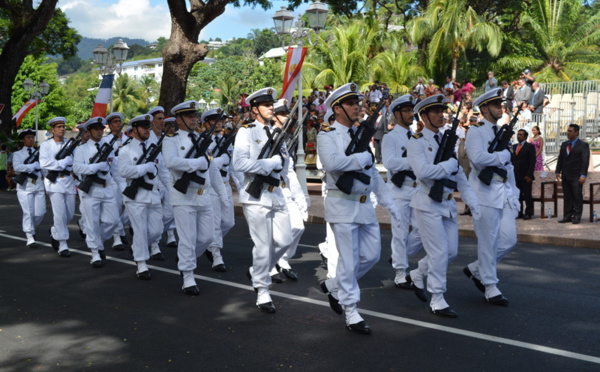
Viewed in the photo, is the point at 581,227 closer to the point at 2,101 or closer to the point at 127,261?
the point at 127,261

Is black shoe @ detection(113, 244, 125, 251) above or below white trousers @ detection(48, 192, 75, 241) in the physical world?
below

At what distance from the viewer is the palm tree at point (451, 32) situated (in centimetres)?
3691

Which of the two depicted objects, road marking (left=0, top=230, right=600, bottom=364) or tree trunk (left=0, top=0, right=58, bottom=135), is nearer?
road marking (left=0, top=230, right=600, bottom=364)

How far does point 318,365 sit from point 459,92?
65.0 ft

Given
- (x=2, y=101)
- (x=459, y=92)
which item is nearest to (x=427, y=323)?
(x=459, y=92)

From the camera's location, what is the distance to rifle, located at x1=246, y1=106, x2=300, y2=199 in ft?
25.8

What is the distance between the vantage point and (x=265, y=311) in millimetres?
7770

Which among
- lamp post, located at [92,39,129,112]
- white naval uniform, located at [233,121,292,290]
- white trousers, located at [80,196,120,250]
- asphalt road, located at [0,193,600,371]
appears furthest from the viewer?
lamp post, located at [92,39,129,112]

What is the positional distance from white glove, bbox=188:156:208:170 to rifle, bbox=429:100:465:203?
8.72 feet

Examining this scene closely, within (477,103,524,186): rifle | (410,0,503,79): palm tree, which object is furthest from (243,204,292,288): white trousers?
(410,0,503,79): palm tree

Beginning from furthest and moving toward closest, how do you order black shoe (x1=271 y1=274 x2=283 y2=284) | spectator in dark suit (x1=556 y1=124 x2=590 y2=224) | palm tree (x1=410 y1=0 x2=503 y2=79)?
1. palm tree (x1=410 y1=0 x2=503 y2=79)
2. spectator in dark suit (x1=556 y1=124 x2=590 y2=224)
3. black shoe (x1=271 y1=274 x2=283 y2=284)

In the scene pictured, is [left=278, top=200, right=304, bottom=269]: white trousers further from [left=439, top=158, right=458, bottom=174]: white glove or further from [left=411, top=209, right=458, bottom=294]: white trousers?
[left=439, top=158, right=458, bottom=174]: white glove

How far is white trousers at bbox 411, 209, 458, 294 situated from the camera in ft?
24.5

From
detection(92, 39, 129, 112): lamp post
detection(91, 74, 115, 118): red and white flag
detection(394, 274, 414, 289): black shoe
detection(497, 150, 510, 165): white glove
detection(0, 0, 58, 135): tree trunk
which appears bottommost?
detection(394, 274, 414, 289): black shoe
